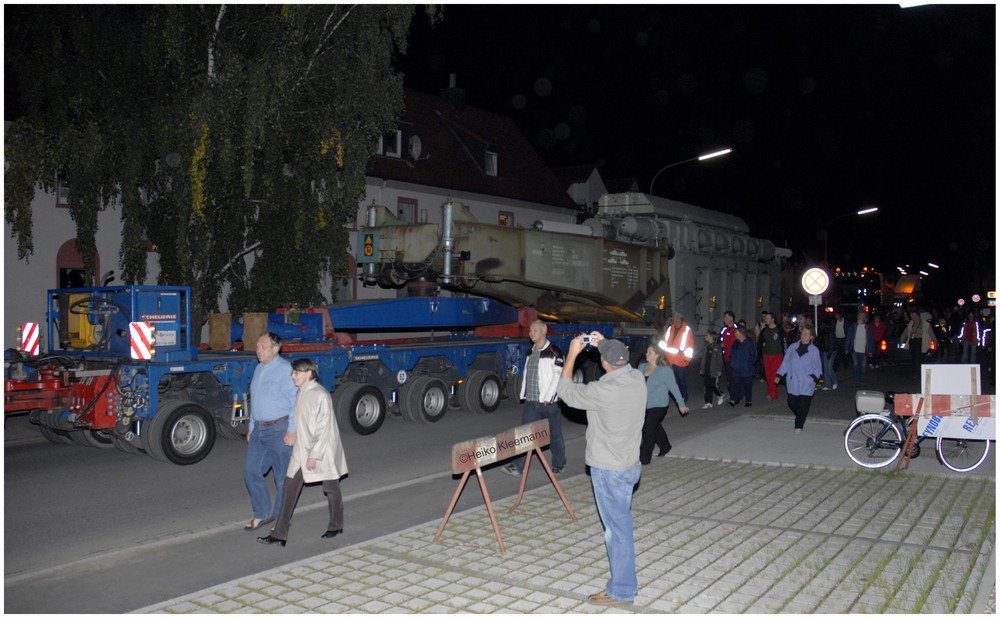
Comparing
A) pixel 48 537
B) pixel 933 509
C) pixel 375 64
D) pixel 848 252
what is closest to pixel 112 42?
pixel 375 64

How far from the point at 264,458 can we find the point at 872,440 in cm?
717

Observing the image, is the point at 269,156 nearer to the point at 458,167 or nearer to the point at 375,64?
the point at 375,64

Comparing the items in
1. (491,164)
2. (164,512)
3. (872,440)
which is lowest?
(164,512)

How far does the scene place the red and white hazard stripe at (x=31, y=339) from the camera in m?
11.4

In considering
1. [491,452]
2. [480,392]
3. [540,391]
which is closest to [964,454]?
[540,391]

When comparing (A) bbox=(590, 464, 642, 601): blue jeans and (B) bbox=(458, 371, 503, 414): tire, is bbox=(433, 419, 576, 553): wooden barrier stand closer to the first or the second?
(A) bbox=(590, 464, 642, 601): blue jeans

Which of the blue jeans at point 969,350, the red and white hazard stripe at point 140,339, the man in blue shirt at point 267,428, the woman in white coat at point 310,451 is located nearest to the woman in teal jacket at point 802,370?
the woman in white coat at point 310,451

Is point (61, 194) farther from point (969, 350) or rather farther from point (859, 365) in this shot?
point (969, 350)

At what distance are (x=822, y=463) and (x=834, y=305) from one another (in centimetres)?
2456

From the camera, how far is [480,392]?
15.5 metres

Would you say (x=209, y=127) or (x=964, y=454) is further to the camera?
(x=209, y=127)

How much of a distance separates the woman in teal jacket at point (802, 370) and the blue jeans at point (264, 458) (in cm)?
755

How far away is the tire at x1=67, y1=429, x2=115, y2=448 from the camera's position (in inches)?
452

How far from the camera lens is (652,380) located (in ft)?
33.5
